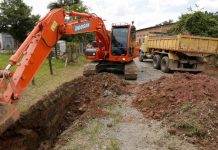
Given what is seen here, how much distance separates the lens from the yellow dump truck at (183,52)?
39.4 ft

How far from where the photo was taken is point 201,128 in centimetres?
498

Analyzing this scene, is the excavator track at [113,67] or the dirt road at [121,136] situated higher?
the excavator track at [113,67]

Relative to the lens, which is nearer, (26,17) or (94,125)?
(94,125)

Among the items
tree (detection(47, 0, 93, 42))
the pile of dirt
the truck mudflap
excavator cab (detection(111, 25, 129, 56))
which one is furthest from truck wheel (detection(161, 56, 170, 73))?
tree (detection(47, 0, 93, 42))

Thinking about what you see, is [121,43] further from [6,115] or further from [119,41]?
[6,115]

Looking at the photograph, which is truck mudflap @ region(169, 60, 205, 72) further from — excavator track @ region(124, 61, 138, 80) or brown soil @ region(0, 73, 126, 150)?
brown soil @ region(0, 73, 126, 150)

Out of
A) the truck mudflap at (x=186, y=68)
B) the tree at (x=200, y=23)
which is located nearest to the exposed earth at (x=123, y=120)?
the truck mudflap at (x=186, y=68)

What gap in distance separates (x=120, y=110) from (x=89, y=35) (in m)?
21.6

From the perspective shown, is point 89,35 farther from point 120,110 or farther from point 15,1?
point 120,110

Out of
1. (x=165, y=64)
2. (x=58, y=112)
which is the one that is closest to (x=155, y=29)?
(x=165, y=64)

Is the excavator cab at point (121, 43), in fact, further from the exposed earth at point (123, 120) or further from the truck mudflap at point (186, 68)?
the truck mudflap at point (186, 68)

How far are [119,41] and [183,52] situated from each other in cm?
333

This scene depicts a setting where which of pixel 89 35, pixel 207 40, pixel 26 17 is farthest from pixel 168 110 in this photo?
pixel 26 17

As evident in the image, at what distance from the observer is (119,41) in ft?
35.6
